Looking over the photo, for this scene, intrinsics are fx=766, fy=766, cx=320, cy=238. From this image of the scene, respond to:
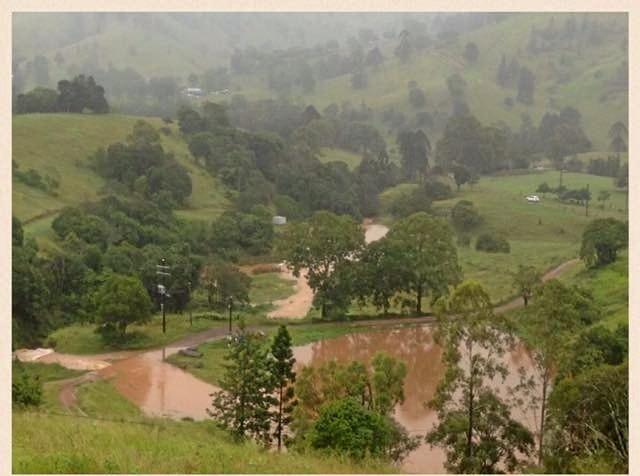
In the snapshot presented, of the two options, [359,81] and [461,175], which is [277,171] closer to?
[461,175]

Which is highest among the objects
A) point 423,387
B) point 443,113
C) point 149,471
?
point 443,113

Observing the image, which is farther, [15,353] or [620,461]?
[15,353]

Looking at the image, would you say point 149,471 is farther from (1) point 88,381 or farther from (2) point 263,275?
(2) point 263,275

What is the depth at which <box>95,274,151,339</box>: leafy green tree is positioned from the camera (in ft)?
90.1

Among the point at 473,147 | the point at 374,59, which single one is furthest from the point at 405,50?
the point at 473,147

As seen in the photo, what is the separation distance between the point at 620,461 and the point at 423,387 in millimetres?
13440

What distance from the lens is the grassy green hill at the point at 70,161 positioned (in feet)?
147

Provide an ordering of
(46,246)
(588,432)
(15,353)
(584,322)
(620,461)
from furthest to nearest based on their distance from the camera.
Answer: (46,246)
(15,353)
(584,322)
(588,432)
(620,461)

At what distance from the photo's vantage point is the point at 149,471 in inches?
375

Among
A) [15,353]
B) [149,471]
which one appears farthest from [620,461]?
[15,353]

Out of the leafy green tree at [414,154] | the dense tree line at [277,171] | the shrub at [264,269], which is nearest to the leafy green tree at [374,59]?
the leafy green tree at [414,154]

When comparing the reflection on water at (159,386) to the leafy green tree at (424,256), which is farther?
the leafy green tree at (424,256)

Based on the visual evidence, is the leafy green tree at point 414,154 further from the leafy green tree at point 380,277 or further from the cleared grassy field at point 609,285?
the leafy green tree at point 380,277

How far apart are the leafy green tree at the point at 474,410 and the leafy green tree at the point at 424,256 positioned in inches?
564
